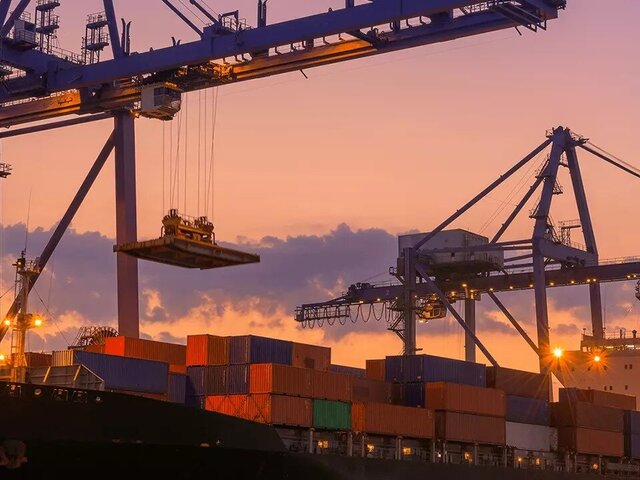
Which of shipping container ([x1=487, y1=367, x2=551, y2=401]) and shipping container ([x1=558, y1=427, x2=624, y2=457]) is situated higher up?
shipping container ([x1=487, y1=367, x2=551, y2=401])

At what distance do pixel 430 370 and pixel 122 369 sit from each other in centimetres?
1482

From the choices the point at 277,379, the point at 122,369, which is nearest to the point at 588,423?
the point at 277,379

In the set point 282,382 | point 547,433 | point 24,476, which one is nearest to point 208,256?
point 282,382

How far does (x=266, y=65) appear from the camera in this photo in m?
40.5

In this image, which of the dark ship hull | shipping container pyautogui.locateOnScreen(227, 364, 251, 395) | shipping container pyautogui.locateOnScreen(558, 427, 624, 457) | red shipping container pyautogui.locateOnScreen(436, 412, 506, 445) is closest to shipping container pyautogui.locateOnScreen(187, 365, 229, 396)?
shipping container pyautogui.locateOnScreen(227, 364, 251, 395)

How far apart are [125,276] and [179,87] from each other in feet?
31.0

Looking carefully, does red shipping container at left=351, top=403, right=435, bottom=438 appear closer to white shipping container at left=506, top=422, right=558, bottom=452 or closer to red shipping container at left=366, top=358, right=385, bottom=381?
red shipping container at left=366, top=358, right=385, bottom=381

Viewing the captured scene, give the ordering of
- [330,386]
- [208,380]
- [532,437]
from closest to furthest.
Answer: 1. [208,380]
2. [330,386]
3. [532,437]

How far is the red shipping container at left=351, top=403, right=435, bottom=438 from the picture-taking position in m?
40.0

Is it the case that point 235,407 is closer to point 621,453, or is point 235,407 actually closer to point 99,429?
point 99,429

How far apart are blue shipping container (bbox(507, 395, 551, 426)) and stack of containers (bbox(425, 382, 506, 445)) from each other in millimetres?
1609

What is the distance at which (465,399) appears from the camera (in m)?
44.5

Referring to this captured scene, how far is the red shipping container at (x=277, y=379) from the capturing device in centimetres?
3669

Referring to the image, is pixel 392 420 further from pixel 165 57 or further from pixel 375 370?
pixel 165 57
